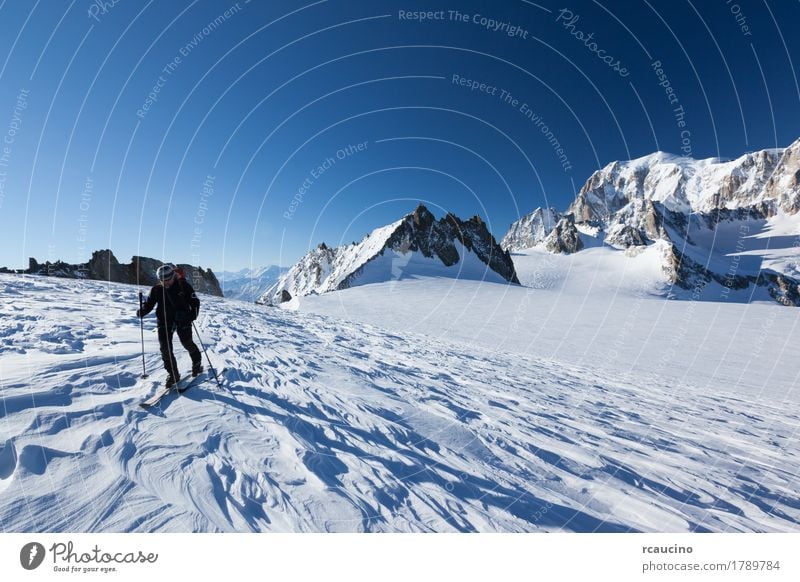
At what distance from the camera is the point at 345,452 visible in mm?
4066

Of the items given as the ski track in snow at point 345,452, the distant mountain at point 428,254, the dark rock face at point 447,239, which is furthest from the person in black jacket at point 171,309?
the dark rock face at point 447,239

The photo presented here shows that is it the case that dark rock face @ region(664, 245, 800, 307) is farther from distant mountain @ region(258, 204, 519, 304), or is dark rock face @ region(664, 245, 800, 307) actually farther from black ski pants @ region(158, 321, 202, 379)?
black ski pants @ region(158, 321, 202, 379)

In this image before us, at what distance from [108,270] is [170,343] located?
38.8 meters

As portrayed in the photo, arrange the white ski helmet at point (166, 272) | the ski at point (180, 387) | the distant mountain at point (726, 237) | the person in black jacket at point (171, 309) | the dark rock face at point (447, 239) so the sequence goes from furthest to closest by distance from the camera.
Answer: the distant mountain at point (726, 237)
the dark rock face at point (447, 239)
the white ski helmet at point (166, 272)
the person in black jacket at point (171, 309)
the ski at point (180, 387)

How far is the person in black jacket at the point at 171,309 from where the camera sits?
5.52 m

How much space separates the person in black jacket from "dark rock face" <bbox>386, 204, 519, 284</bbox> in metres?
54.8

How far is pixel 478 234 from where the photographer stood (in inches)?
3066

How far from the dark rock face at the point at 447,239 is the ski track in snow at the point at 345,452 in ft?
179

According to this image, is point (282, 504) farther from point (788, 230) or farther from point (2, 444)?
point (788, 230)
